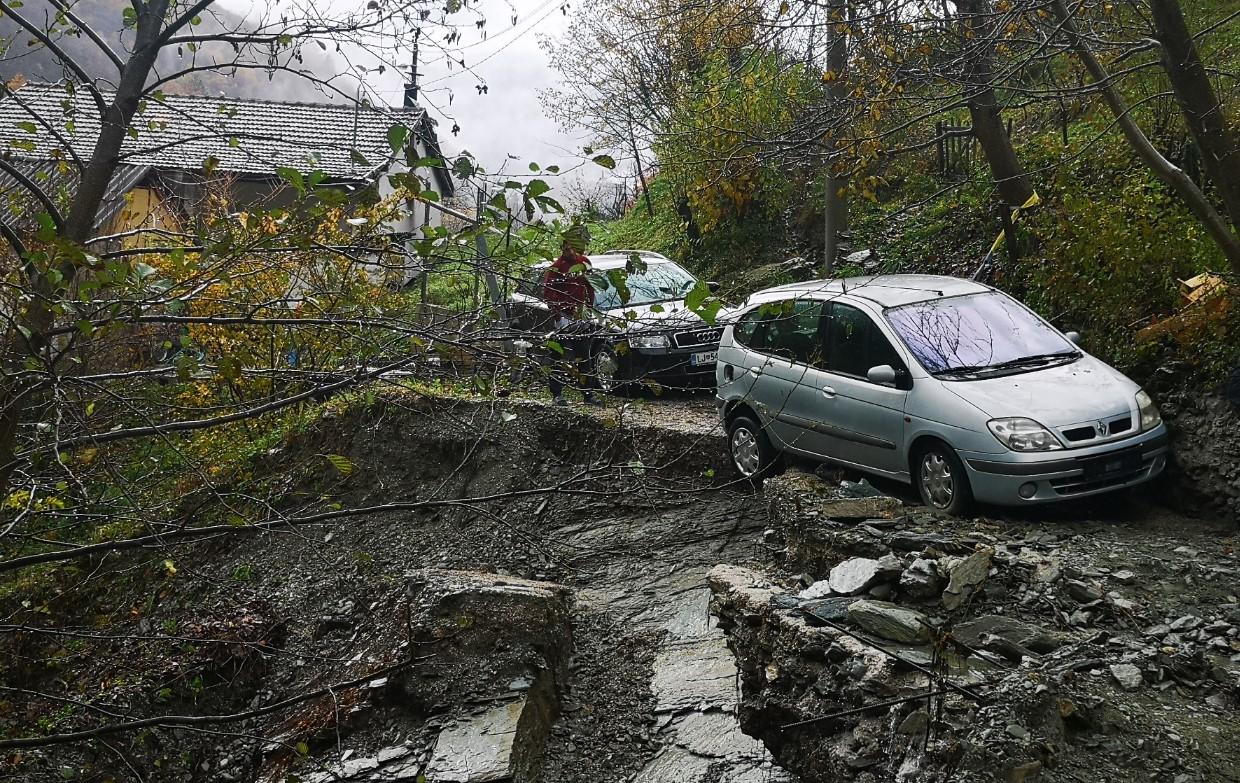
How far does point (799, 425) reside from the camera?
9148 millimetres

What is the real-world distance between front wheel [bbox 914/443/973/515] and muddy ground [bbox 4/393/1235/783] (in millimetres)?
277

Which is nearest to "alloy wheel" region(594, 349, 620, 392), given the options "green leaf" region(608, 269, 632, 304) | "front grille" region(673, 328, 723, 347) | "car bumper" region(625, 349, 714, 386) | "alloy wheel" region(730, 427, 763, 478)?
"green leaf" region(608, 269, 632, 304)

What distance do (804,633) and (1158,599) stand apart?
207 centimetres

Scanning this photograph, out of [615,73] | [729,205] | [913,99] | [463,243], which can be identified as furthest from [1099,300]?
[615,73]

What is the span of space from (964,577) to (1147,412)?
2873 mm

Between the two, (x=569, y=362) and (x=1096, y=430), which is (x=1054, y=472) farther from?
(x=569, y=362)

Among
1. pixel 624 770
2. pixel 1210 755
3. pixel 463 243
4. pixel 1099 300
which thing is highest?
pixel 463 243

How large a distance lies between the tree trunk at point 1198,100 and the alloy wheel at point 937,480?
2.70 meters

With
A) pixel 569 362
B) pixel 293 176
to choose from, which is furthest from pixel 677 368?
pixel 293 176

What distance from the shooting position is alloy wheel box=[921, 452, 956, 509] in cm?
778

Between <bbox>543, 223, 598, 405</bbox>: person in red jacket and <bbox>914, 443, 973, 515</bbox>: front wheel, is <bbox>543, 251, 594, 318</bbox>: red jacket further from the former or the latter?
<bbox>914, 443, 973, 515</bbox>: front wheel

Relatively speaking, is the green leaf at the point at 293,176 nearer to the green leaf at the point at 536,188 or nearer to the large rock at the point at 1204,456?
the green leaf at the point at 536,188

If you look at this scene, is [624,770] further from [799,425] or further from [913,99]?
[913,99]

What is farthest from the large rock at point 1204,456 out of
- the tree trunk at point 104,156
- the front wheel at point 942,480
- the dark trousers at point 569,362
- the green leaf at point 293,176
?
the tree trunk at point 104,156
